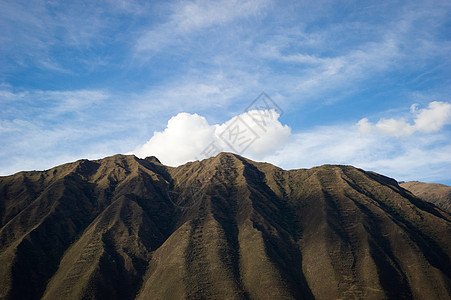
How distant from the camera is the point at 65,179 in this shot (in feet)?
637

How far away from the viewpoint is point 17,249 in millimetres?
134500

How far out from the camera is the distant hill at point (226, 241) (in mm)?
116250

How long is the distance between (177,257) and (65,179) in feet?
344

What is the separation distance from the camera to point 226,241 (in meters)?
141

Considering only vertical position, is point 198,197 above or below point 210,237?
above

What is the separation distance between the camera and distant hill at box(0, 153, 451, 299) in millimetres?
116250

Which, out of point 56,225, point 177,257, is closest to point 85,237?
point 56,225

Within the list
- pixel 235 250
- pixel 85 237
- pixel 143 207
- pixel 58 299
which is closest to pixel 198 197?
pixel 143 207

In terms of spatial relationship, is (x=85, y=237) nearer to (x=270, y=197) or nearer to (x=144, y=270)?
(x=144, y=270)

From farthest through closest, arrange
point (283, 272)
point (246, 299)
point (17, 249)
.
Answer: point (17, 249), point (283, 272), point (246, 299)

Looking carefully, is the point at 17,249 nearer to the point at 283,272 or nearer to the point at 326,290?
the point at 283,272

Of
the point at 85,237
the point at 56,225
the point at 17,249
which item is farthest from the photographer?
the point at 56,225

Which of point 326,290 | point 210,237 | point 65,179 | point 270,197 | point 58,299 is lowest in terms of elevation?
point 326,290

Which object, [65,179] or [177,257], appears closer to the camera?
[177,257]
